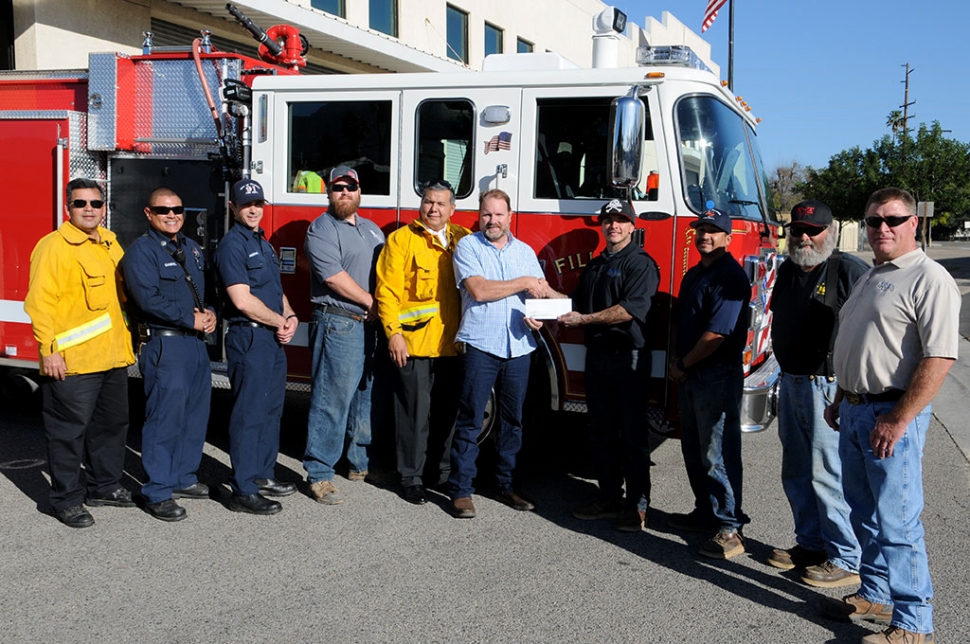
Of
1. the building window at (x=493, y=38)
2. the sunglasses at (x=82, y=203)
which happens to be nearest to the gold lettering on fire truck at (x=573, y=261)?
the sunglasses at (x=82, y=203)

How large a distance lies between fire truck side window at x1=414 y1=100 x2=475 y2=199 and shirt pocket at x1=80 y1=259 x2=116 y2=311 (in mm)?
1963

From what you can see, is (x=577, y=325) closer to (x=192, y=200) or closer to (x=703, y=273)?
(x=703, y=273)

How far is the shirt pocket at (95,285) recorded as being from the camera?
16.6ft

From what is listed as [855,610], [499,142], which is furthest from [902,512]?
[499,142]

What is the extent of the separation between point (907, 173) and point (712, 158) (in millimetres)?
38136

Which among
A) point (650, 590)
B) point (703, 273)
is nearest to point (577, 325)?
point (703, 273)

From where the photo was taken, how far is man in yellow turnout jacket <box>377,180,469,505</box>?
208 inches

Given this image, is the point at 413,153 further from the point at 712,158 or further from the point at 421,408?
the point at 712,158

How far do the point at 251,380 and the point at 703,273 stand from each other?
2696 mm

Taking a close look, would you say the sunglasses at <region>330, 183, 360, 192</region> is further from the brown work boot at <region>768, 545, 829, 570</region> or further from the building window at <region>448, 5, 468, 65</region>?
the building window at <region>448, 5, 468, 65</region>

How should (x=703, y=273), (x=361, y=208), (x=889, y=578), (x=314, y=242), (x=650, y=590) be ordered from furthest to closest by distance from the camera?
(x=361, y=208)
(x=314, y=242)
(x=703, y=273)
(x=650, y=590)
(x=889, y=578)

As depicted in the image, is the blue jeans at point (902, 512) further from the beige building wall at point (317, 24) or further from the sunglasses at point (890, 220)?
the beige building wall at point (317, 24)

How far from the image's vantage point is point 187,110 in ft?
20.5

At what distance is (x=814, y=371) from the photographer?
4184 millimetres
